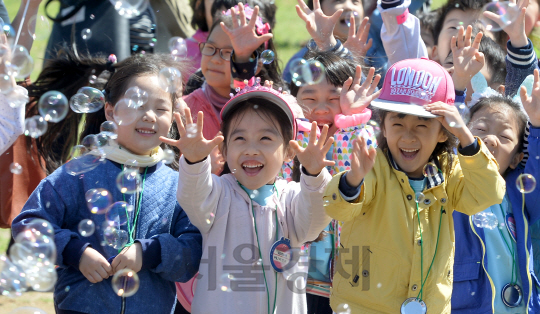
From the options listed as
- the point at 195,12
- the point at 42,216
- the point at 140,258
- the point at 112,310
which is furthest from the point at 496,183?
the point at 195,12

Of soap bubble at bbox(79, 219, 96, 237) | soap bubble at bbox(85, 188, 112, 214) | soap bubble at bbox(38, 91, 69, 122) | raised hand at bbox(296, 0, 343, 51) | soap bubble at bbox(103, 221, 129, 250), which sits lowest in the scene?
soap bubble at bbox(103, 221, 129, 250)

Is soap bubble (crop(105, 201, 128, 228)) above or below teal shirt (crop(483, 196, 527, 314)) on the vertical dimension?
above

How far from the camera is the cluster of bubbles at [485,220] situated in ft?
7.97

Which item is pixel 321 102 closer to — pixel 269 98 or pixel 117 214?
pixel 269 98

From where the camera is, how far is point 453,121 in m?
2.16

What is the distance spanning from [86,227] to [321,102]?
1.13 meters

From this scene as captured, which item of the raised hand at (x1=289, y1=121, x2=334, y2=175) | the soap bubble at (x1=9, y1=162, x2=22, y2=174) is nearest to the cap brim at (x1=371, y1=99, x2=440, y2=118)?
the raised hand at (x1=289, y1=121, x2=334, y2=175)

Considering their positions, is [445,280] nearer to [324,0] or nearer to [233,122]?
[233,122]

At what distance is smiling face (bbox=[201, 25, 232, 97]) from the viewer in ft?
10.3

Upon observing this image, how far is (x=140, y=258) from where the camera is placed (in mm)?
2152

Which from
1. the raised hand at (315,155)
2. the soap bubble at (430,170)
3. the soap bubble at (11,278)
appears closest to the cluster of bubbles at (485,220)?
the soap bubble at (430,170)

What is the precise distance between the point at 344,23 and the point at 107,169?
173 cm

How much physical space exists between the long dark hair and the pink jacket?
0.44 metres

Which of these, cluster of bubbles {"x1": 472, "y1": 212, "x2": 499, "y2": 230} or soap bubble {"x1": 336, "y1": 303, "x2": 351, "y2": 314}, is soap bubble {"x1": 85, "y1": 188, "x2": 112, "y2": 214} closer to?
soap bubble {"x1": 336, "y1": 303, "x2": 351, "y2": 314}
